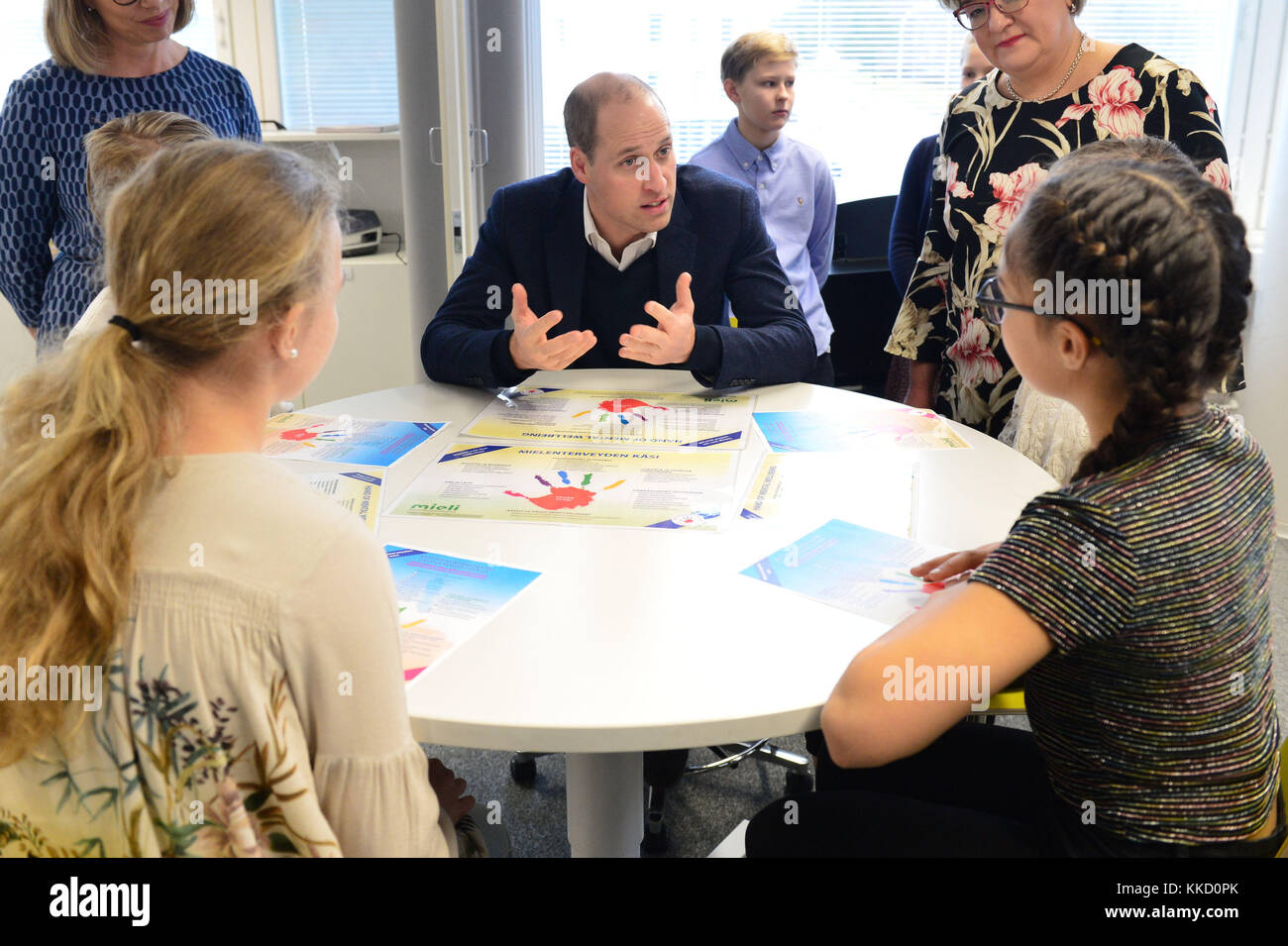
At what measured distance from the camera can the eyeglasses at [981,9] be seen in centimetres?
184

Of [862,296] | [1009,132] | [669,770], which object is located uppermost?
[1009,132]

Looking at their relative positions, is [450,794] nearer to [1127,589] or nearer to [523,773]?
[1127,589]

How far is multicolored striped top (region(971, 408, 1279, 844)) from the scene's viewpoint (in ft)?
2.90

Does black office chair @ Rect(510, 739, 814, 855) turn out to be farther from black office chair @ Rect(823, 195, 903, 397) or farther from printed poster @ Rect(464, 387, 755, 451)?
black office chair @ Rect(823, 195, 903, 397)

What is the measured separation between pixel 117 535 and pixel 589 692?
420 millimetres

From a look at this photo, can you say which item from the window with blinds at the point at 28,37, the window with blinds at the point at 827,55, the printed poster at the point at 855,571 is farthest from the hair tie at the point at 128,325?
the window with blinds at the point at 28,37

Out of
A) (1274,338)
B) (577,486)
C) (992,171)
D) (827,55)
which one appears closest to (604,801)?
(577,486)

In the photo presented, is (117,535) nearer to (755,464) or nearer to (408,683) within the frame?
(408,683)

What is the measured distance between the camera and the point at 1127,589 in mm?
885

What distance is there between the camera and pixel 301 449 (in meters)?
1.63

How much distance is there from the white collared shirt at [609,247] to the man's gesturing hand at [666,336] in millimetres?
338

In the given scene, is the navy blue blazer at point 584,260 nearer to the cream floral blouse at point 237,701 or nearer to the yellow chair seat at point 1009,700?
the yellow chair seat at point 1009,700

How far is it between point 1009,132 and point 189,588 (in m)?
1.71
